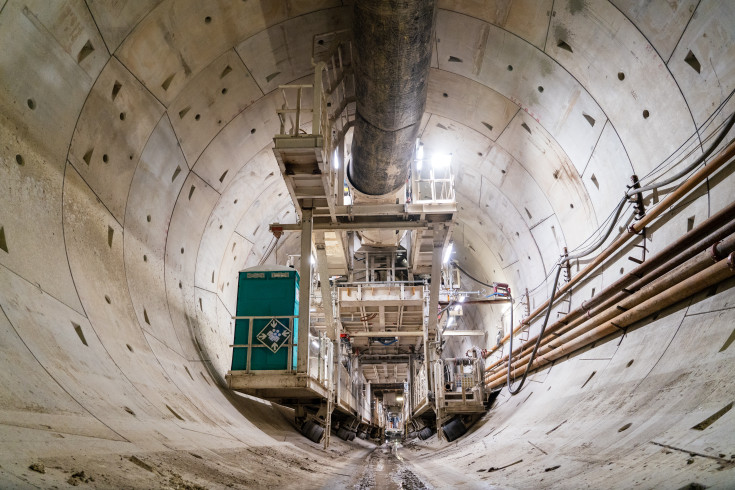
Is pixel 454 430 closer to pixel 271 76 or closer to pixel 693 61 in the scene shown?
pixel 271 76

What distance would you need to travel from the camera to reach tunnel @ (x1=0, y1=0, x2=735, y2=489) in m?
3.39

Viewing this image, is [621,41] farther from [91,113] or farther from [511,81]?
[91,113]

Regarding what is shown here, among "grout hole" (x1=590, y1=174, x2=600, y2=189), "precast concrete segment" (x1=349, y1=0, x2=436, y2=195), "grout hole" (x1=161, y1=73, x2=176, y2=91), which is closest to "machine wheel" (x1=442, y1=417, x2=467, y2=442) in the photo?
"precast concrete segment" (x1=349, y1=0, x2=436, y2=195)

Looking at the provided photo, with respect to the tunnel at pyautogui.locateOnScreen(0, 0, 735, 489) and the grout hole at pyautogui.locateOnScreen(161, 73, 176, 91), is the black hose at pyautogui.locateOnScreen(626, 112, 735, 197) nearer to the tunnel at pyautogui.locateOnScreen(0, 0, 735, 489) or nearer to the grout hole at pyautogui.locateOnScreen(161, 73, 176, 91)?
the tunnel at pyautogui.locateOnScreen(0, 0, 735, 489)

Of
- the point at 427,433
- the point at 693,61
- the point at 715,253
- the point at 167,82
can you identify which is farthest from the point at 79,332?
the point at 427,433

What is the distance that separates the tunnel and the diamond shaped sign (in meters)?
1.03

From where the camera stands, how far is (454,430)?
11.8 metres

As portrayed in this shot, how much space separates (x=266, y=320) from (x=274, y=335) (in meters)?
0.36

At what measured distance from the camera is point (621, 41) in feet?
18.0

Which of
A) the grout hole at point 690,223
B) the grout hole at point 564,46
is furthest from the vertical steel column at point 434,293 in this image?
the grout hole at point 690,223

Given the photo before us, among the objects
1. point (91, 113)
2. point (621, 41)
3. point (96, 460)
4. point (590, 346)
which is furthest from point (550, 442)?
point (91, 113)

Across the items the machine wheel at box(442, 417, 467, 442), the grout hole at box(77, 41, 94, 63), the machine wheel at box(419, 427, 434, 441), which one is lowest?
the machine wheel at box(419, 427, 434, 441)

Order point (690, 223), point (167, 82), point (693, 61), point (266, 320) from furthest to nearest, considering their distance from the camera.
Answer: point (266, 320), point (167, 82), point (690, 223), point (693, 61)

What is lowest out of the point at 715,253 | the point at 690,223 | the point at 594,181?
the point at 715,253
